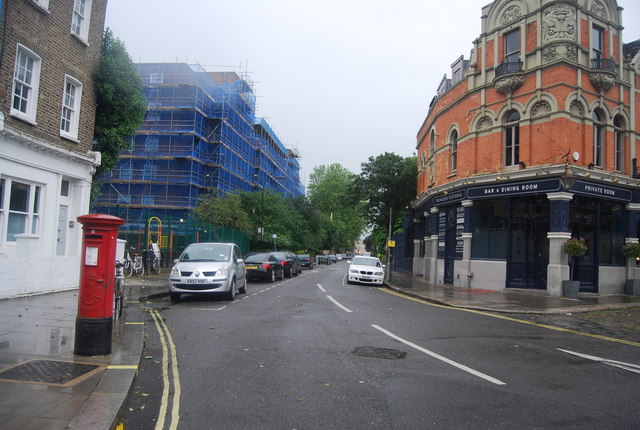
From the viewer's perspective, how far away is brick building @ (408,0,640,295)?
17812mm

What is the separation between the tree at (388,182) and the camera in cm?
3494

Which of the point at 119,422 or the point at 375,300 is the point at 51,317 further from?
the point at 375,300

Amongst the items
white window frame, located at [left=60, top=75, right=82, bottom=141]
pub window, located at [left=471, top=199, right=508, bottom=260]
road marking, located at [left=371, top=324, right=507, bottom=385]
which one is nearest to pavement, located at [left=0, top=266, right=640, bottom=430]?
road marking, located at [left=371, top=324, right=507, bottom=385]

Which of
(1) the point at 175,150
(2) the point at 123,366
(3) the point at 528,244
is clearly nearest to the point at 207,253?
(2) the point at 123,366

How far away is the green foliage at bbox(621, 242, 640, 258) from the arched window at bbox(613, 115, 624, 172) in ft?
10.9

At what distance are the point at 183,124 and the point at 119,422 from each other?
136 feet

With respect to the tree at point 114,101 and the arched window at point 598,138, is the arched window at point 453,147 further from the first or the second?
the tree at point 114,101

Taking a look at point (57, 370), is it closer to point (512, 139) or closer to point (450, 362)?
point (450, 362)

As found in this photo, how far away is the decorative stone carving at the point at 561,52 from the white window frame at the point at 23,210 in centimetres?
1885

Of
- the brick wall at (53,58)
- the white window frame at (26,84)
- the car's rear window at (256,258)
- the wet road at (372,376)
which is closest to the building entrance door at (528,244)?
the wet road at (372,376)

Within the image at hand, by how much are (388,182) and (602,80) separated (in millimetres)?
18132

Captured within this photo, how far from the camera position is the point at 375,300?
15172 millimetres

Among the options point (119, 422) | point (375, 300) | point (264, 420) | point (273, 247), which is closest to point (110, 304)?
point (119, 422)

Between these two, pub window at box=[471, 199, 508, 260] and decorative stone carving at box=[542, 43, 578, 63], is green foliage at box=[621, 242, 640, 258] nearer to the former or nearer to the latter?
pub window at box=[471, 199, 508, 260]
